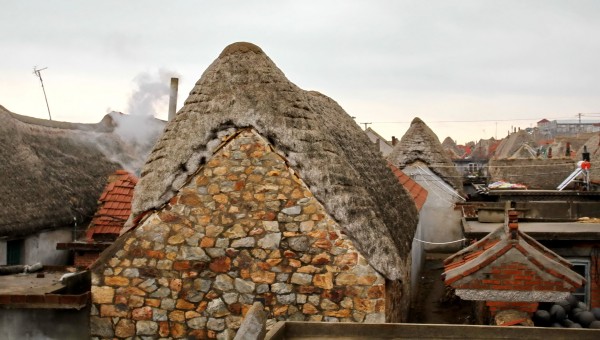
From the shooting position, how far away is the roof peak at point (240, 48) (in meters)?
8.99

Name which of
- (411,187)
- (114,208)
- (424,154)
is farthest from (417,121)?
(114,208)

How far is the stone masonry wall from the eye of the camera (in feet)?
26.6

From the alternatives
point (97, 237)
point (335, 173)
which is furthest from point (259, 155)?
point (97, 237)

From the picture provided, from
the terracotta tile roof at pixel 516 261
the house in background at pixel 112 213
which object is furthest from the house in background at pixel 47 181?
the terracotta tile roof at pixel 516 261

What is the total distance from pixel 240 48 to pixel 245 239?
265 centimetres

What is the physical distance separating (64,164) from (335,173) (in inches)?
479

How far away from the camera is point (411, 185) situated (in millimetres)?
18531

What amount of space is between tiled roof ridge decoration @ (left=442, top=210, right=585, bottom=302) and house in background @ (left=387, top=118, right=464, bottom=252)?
15.7 meters

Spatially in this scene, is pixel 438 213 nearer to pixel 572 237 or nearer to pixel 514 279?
pixel 572 237

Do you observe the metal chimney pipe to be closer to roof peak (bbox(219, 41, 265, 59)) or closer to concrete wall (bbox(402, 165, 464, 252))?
concrete wall (bbox(402, 165, 464, 252))

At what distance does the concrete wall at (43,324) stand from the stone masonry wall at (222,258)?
198 mm

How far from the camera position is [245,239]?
26.9 feet

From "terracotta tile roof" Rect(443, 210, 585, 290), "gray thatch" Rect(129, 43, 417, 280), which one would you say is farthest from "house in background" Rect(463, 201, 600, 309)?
"gray thatch" Rect(129, 43, 417, 280)

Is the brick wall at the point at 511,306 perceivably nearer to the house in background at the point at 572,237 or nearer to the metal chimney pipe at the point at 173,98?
the house in background at the point at 572,237
